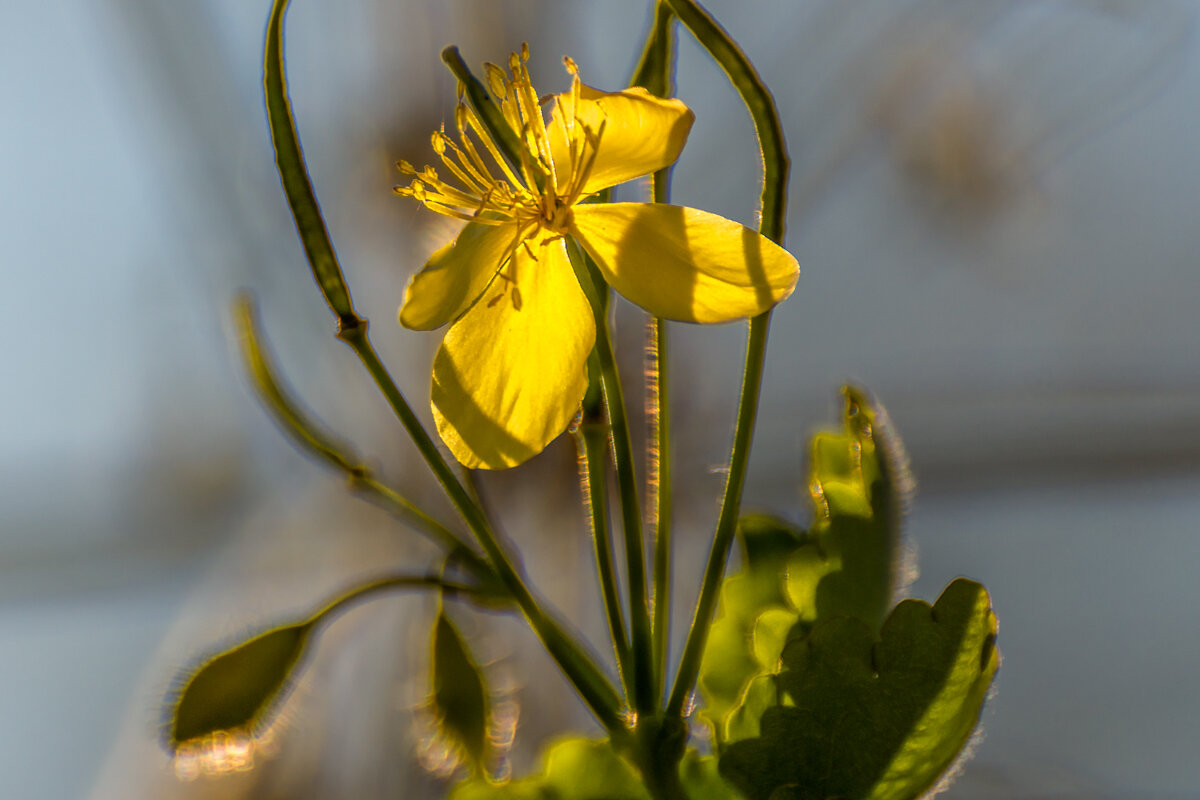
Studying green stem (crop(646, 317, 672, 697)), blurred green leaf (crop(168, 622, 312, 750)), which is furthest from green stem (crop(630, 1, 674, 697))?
blurred green leaf (crop(168, 622, 312, 750))

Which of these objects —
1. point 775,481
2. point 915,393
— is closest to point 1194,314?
point 915,393

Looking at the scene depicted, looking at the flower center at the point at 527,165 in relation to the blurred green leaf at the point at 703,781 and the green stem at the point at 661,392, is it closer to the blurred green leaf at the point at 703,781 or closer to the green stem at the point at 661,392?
the green stem at the point at 661,392

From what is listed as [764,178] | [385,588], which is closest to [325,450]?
[385,588]

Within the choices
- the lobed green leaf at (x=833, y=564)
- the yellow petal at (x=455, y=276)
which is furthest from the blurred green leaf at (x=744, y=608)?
the yellow petal at (x=455, y=276)

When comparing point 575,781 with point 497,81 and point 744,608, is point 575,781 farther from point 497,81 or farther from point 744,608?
point 497,81

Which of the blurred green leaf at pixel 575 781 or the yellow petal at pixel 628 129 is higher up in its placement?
the yellow petal at pixel 628 129

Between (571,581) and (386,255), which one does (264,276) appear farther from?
(571,581)

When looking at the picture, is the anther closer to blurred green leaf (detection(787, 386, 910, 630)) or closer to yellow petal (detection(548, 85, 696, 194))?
yellow petal (detection(548, 85, 696, 194))
